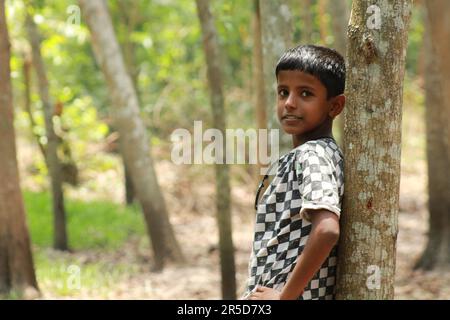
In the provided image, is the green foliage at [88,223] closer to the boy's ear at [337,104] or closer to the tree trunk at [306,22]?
the tree trunk at [306,22]

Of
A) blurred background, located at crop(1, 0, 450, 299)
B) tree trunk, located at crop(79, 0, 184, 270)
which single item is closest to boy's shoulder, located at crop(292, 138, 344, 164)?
blurred background, located at crop(1, 0, 450, 299)

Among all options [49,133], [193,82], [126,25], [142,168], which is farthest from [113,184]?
[142,168]

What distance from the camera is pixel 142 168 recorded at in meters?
7.96

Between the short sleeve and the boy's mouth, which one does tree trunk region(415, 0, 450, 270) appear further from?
the short sleeve

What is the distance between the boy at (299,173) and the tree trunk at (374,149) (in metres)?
0.09

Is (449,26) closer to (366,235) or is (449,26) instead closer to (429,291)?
(429,291)

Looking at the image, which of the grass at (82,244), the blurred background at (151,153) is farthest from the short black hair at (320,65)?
the grass at (82,244)

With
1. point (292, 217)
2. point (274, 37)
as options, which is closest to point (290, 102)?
point (292, 217)

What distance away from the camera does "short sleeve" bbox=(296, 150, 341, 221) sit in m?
2.08

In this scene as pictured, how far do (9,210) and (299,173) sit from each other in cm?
424

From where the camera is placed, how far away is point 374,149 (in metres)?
2.31

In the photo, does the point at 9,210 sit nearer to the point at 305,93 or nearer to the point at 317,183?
the point at 305,93

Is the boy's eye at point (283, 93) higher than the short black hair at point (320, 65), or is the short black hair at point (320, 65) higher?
the short black hair at point (320, 65)

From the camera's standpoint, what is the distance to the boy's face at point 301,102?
234 cm
